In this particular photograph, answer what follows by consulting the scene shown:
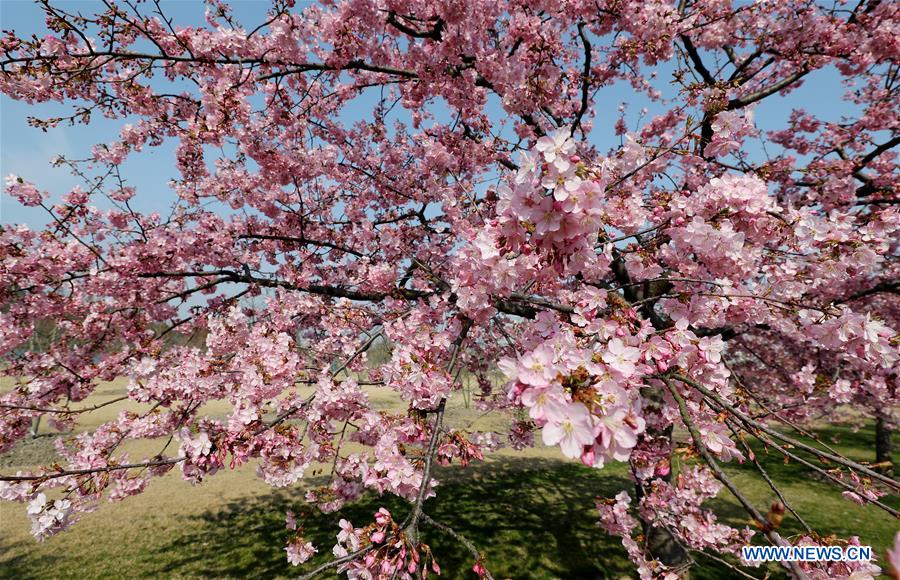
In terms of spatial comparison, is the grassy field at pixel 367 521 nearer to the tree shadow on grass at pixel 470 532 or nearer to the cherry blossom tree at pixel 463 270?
the tree shadow on grass at pixel 470 532

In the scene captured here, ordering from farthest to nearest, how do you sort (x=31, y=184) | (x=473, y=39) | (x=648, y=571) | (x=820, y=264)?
(x=31, y=184), (x=473, y=39), (x=648, y=571), (x=820, y=264)

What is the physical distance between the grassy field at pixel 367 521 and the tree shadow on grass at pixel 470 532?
0.03 metres

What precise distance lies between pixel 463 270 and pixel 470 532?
728cm

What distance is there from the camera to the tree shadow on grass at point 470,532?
6559mm

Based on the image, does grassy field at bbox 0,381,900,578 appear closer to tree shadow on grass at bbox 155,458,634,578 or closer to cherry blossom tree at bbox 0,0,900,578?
tree shadow on grass at bbox 155,458,634,578

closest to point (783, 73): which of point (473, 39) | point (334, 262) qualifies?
point (473, 39)

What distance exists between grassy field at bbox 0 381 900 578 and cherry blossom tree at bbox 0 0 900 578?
1.53m

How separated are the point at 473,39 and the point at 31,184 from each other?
7.01 meters

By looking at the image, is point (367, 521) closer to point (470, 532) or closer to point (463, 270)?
point (470, 532)

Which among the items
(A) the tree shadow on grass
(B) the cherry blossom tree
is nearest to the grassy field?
(A) the tree shadow on grass

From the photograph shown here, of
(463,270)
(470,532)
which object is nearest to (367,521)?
(470,532)

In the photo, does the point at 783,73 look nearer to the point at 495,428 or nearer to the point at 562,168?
the point at 562,168

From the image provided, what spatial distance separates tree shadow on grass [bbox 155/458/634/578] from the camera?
21.5ft

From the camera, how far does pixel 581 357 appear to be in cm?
167
